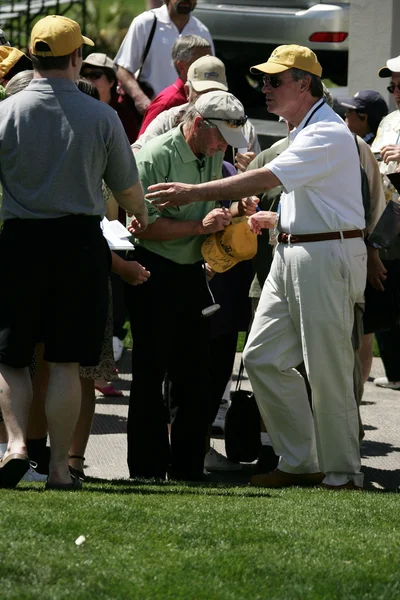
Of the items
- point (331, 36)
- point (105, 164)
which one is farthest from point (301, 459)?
point (331, 36)

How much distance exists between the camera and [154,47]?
10.4 metres

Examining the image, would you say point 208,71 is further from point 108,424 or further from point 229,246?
point 108,424

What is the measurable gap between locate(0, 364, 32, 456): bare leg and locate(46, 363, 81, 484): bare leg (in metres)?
0.11

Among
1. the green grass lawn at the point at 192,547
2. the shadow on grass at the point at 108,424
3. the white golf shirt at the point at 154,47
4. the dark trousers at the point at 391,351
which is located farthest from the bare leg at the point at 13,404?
the white golf shirt at the point at 154,47

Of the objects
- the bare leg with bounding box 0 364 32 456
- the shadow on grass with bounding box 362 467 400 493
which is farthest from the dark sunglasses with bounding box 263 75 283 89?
the shadow on grass with bounding box 362 467 400 493

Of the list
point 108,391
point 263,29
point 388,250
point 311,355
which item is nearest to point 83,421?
point 311,355

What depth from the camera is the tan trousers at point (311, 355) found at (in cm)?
629

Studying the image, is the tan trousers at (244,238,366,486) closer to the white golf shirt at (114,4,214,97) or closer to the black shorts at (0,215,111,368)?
the black shorts at (0,215,111,368)

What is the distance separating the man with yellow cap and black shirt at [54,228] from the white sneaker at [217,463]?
2011 millimetres

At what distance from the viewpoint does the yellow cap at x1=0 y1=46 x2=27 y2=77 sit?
7.13 metres

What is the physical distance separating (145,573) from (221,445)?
12.2 ft

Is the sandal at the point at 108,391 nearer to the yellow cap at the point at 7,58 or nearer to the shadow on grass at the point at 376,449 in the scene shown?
the shadow on grass at the point at 376,449

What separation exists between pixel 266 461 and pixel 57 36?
290cm

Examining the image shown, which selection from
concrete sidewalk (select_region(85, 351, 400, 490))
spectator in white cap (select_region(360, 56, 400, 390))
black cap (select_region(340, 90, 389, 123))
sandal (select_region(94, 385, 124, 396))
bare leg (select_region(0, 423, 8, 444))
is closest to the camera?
bare leg (select_region(0, 423, 8, 444))
